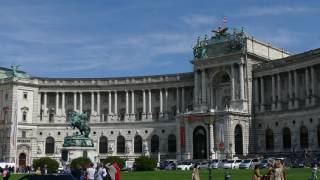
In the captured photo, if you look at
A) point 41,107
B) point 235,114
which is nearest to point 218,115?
point 235,114

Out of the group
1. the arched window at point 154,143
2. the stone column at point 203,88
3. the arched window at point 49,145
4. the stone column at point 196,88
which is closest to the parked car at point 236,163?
the stone column at point 203,88

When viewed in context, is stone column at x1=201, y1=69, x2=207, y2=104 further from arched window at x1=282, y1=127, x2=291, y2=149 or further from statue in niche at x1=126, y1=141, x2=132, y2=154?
statue in niche at x1=126, y1=141, x2=132, y2=154

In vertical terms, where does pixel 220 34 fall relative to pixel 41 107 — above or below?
above

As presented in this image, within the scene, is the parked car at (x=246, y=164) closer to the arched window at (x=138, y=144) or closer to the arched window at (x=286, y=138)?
the arched window at (x=286, y=138)

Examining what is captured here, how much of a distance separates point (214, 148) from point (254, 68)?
19.5 m

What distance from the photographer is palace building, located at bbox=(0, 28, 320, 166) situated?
10550cm

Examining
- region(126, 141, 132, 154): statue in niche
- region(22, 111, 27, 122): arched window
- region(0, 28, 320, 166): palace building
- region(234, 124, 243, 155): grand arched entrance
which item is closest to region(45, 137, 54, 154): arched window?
region(0, 28, 320, 166): palace building

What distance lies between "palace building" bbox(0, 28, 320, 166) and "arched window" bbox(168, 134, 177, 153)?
22 centimetres

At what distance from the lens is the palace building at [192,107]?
346 feet

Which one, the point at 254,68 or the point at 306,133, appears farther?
the point at 254,68

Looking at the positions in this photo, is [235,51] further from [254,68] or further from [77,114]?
[77,114]

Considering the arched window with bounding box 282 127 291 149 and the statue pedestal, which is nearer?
the statue pedestal

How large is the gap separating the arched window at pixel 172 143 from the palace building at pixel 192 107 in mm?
224

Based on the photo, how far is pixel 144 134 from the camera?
127688mm
